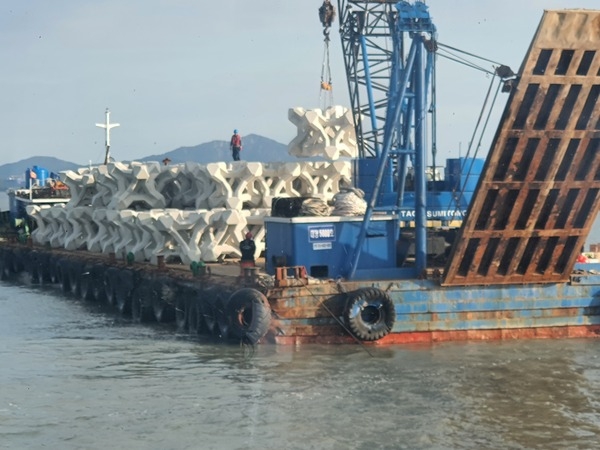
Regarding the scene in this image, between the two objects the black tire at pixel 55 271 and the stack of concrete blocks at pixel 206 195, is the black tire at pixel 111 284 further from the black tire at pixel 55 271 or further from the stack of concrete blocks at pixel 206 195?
the black tire at pixel 55 271

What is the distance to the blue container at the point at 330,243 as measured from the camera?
27.1m

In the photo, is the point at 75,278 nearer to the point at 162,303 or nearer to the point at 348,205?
the point at 162,303

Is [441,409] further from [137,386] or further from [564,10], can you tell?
[564,10]

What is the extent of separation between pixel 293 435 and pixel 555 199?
10.3 m

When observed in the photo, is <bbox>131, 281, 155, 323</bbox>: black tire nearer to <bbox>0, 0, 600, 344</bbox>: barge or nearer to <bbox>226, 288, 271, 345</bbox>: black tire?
<bbox>0, 0, 600, 344</bbox>: barge

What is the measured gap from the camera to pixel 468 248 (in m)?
26.5

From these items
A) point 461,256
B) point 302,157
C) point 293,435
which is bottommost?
point 293,435

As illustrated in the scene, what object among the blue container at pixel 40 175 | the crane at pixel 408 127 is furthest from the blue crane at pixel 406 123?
the blue container at pixel 40 175

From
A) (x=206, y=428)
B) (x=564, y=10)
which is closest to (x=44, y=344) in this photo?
(x=206, y=428)

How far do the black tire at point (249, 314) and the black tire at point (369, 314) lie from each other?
6.29ft

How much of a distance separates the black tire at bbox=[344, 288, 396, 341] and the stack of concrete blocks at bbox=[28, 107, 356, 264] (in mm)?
8611

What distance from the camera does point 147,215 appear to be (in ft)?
119

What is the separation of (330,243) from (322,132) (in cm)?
1195

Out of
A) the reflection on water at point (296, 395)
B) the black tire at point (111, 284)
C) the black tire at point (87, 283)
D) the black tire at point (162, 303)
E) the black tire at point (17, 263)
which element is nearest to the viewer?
the reflection on water at point (296, 395)
